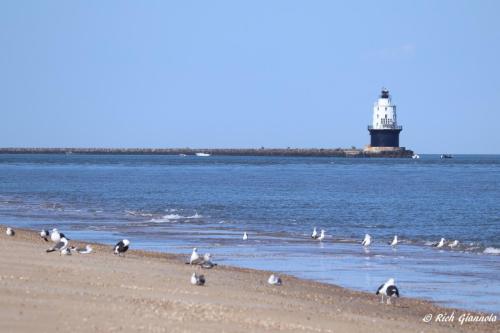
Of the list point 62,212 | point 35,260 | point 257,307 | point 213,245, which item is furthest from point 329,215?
point 257,307

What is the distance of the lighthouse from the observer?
486 ft

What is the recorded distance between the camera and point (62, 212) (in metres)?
44.0

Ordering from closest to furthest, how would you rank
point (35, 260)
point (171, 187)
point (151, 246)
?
1. point (35, 260)
2. point (151, 246)
3. point (171, 187)

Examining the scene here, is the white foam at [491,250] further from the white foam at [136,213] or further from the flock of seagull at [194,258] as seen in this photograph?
the white foam at [136,213]

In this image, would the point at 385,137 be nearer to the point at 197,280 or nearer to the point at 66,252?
the point at 66,252

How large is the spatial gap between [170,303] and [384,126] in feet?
466

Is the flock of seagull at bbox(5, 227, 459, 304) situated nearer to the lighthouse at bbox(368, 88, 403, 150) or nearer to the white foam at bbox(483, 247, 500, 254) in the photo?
the white foam at bbox(483, 247, 500, 254)

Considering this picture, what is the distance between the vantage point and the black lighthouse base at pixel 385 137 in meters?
157

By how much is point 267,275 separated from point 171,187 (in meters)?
52.4

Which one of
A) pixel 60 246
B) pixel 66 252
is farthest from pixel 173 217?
pixel 66 252

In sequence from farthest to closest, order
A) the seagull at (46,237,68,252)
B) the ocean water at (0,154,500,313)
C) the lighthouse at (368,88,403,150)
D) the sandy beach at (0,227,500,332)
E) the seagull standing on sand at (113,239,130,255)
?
the lighthouse at (368,88,403,150) < the seagull standing on sand at (113,239,130,255) < the ocean water at (0,154,500,313) < the seagull at (46,237,68,252) < the sandy beach at (0,227,500,332)

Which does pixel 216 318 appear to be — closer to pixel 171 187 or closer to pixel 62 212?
pixel 62 212

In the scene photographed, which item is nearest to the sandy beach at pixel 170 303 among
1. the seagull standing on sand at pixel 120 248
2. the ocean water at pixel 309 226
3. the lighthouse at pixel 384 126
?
the ocean water at pixel 309 226

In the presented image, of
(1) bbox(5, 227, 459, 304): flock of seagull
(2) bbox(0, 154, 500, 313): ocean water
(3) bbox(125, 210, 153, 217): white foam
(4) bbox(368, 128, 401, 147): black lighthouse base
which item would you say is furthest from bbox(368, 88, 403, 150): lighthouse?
(1) bbox(5, 227, 459, 304): flock of seagull
